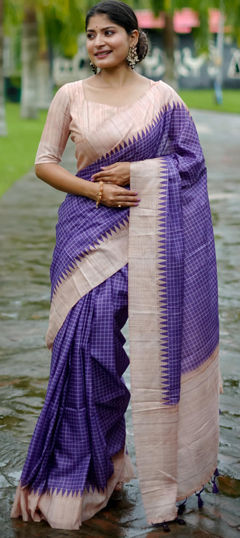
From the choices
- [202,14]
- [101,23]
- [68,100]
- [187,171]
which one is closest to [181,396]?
[187,171]

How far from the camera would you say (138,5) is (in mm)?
37375

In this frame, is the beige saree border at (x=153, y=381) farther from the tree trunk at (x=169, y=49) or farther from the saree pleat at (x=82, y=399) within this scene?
the tree trunk at (x=169, y=49)

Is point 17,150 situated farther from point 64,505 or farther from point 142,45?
point 64,505

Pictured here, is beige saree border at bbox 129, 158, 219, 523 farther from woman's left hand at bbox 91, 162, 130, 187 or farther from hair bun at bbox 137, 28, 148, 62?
hair bun at bbox 137, 28, 148, 62

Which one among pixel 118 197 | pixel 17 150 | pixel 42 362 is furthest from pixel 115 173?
pixel 17 150

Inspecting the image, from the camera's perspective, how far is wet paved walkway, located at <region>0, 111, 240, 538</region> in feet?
11.4

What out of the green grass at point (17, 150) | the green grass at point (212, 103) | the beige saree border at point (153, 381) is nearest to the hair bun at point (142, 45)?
the beige saree border at point (153, 381)

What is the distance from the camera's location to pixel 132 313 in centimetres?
336

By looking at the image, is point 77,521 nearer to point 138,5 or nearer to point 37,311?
point 37,311

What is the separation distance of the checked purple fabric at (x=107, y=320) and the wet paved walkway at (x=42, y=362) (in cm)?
20

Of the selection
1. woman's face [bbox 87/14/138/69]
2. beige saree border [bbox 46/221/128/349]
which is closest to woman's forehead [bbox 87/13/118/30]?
woman's face [bbox 87/14/138/69]

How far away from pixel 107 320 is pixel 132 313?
90 mm

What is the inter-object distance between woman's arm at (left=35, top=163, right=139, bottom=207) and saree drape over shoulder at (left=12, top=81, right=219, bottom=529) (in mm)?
38

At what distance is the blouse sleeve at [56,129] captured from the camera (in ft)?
11.2
